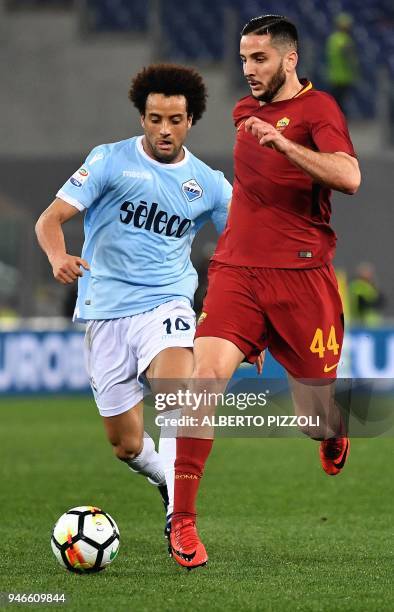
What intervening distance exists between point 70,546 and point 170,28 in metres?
17.0

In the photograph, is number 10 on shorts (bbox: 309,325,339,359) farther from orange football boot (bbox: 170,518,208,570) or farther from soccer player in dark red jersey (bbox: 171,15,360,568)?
orange football boot (bbox: 170,518,208,570)

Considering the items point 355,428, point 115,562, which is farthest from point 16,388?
point 115,562

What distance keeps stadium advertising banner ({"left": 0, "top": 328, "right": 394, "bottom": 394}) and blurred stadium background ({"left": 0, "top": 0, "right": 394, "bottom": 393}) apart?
437 centimetres

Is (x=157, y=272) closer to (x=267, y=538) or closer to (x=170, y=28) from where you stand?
(x=267, y=538)

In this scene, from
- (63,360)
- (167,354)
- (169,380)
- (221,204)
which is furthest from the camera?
(63,360)

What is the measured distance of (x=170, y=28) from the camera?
21.4m

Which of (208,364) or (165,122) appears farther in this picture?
(165,122)

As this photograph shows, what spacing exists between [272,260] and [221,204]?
37.9 inches

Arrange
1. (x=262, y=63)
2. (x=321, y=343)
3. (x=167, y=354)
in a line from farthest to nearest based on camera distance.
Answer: (x=167, y=354) < (x=321, y=343) < (x=262, y=63)

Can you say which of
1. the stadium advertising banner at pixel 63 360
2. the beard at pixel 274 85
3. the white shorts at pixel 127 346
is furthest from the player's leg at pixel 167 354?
the stadium advertising banner at pixel 63 360

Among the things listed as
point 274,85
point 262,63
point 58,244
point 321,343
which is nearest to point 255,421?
point 321,343

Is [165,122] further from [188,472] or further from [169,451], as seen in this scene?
[188,472]

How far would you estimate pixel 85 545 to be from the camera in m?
5.29

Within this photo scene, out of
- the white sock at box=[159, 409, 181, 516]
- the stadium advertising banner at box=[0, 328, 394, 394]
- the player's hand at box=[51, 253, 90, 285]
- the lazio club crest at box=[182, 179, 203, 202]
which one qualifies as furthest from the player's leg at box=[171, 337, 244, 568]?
the stadium advertising banner at box=[0, 328, 394, 394]
